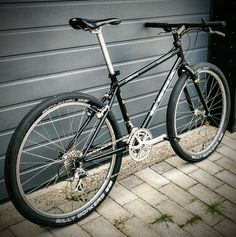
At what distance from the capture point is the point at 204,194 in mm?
3393

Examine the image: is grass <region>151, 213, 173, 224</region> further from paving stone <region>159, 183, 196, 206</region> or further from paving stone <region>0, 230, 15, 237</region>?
paving stone <region>0, 230, 15, 237</region>

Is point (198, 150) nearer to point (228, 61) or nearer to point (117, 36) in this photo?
point (228, 61)

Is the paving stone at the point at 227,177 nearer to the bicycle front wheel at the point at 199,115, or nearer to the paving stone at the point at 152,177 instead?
the bicycle front wheel at the point at 199,115

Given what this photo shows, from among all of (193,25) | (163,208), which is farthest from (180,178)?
(193,25)

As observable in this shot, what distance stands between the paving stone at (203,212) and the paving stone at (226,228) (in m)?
0.05

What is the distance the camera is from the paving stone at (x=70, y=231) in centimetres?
286

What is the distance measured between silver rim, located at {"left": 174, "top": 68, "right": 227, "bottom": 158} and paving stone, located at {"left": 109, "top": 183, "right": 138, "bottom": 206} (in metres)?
1.15

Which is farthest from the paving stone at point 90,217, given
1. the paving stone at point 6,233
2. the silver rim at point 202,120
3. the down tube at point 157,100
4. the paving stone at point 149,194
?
the silver rim at point 202,120

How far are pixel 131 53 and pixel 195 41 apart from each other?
2.99 feet

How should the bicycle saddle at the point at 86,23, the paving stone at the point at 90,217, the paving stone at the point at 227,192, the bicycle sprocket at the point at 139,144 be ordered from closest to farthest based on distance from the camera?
the bicycle saddle at the point at 86,23, the paving stone at the point at 90,217, the bicycle sprocket at the point at 139,144, the paving stone at the point at 227,192

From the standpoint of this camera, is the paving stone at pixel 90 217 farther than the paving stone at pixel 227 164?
No

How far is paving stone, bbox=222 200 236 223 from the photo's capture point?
121 inches

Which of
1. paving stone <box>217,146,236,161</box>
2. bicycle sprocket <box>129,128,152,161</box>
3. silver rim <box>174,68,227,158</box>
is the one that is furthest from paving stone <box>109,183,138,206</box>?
paving stone <box>217,146,236,161</box>

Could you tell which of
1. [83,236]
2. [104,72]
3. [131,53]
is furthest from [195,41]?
[83,236]
